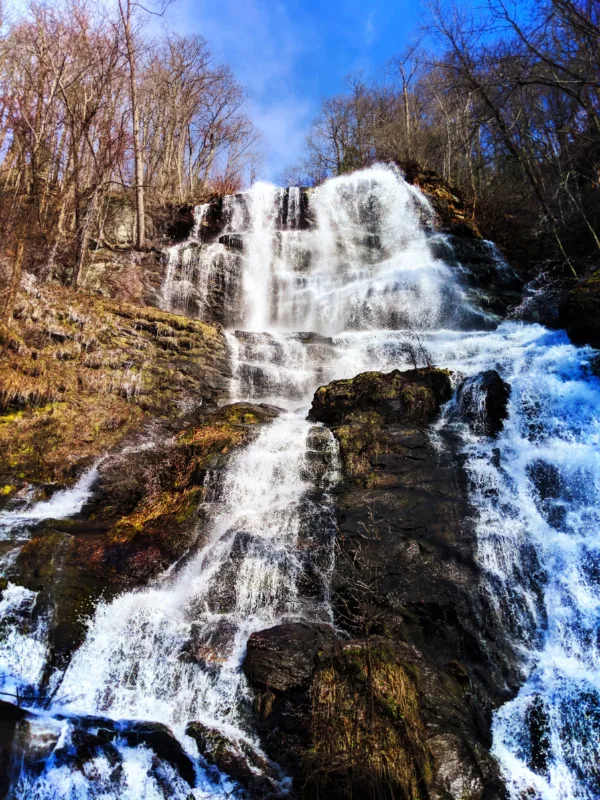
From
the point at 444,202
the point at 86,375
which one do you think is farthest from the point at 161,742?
the point at 444,202

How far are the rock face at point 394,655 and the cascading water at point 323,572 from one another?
0.91 feet

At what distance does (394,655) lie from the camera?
4.43 metres

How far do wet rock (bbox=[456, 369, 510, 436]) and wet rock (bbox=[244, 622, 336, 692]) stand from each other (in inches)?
197

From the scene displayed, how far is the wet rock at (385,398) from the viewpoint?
9.19 m

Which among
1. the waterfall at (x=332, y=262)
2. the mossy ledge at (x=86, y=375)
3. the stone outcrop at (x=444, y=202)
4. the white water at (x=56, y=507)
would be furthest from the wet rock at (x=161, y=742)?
the stone outcrop at (x=444, y=202)

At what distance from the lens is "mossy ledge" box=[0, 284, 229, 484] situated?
9312 millimetres

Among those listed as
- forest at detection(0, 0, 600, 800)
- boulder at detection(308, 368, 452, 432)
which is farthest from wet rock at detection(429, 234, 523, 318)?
boulder at detection(308, 368, 452, 432)

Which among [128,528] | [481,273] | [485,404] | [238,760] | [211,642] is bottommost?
[238,760]

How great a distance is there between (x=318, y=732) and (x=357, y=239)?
57.8 ft

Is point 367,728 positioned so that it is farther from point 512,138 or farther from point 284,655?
point 512,138

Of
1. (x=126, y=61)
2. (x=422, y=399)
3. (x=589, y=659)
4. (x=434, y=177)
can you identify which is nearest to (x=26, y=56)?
(x=126, y=61)

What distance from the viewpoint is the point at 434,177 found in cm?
2058

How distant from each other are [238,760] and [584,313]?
34.6 feet

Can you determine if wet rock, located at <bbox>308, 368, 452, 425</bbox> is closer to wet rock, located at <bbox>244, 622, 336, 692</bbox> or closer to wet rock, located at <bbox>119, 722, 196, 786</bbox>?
wet rock, located at <bbox>244, 622, 336, 692</bbox>
